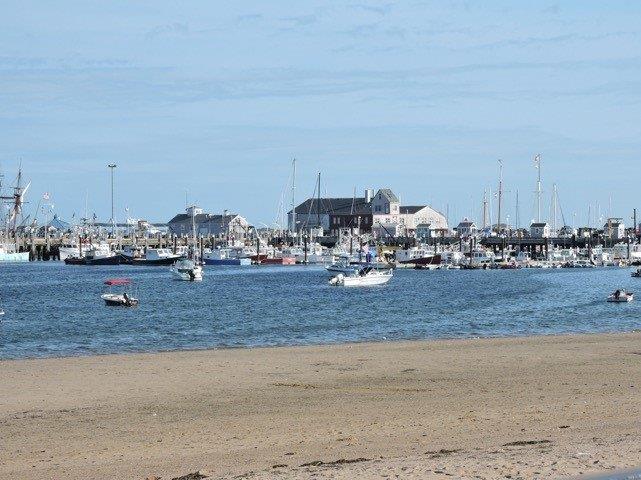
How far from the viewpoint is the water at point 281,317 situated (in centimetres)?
4122

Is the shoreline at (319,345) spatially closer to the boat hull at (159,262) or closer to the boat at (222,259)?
the boat at (222,259)

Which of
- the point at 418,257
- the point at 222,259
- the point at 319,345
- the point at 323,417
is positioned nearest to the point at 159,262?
the point at 222,259

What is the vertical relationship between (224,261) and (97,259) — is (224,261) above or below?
below

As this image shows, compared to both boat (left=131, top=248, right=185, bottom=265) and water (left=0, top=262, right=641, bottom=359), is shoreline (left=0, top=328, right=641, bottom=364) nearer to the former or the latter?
water (left=0, top=262, right=641, bottom=359)

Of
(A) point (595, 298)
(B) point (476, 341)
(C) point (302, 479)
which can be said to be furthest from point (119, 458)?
(A) point (595, 298)

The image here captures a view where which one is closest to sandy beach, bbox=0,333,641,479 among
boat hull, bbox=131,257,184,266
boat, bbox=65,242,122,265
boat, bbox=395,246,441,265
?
boat, bbox=395,246,441,265

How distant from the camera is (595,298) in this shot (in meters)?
73.1

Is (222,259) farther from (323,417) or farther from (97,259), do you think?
(323,417)

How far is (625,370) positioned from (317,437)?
11260 mm

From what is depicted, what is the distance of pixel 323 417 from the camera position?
63.9ft

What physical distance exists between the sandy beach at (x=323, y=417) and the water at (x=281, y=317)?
9.74m

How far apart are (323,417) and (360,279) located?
7190 cm

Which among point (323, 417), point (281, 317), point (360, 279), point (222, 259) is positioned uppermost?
Result: point (222, 259)

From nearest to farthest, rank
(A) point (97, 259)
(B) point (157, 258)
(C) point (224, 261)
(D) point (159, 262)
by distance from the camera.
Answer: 1. (C) point (224, 261)
2. (D) point (159, 262)
3. (B) point (157, 258)
4. (A) point (97, 259)
